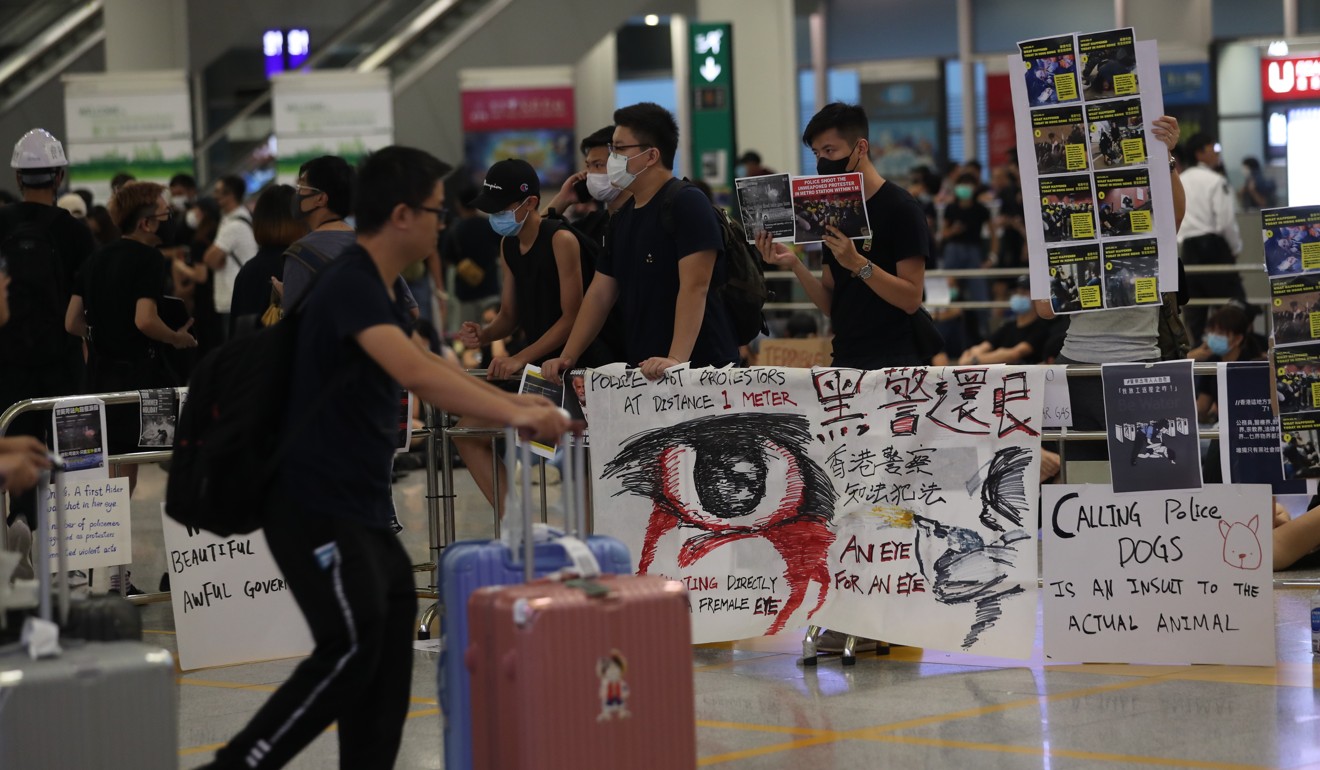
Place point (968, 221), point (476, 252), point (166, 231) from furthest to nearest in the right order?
point (968, 221)
point (476, 252)
point (166, 231)

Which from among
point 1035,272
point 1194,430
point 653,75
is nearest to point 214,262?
point 1035,272

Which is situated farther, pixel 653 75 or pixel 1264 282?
pixel 653 75

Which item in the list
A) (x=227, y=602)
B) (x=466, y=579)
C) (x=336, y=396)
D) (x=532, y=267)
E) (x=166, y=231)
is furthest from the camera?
(x=166, y=231)

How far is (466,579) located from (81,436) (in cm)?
312

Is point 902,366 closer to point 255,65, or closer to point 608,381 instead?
point 608,381

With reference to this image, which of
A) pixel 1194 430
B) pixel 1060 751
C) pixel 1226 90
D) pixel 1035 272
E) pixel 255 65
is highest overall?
pixel 255 65

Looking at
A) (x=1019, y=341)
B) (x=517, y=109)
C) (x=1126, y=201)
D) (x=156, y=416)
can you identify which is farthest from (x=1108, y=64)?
(x=517, y=109)

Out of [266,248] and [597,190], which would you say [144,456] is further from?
[597,190]

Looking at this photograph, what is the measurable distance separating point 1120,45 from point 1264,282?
10722mm

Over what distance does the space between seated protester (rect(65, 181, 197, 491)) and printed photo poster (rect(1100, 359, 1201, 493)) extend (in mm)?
4342

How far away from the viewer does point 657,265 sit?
6672mm

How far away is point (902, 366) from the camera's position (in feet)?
21.7

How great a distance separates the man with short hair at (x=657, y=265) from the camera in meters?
6.56

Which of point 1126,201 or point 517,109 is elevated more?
point 517,109
